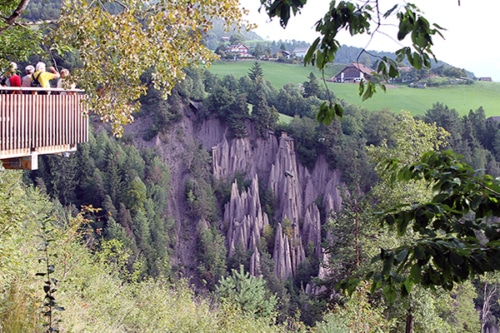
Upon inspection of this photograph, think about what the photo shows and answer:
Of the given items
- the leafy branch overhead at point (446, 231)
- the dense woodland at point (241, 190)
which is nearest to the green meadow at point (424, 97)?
the dense woodland at point (241, 190)

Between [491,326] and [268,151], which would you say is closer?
[491,326]

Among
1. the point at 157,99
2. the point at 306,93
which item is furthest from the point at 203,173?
the point at 306,93

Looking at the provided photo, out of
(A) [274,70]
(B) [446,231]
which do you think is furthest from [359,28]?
(A) [274,70]

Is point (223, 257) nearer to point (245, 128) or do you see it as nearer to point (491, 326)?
point (245, 128)

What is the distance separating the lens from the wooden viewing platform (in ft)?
21.5

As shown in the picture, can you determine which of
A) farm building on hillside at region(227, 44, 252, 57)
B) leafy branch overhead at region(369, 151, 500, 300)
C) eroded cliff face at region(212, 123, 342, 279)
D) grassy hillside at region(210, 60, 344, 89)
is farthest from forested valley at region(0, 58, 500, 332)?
farm building on hillside at region(227, 44, 252, 57)

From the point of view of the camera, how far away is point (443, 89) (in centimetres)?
5678

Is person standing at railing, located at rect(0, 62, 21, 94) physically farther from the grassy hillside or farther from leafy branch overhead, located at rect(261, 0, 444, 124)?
the grassy hillside

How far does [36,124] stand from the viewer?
22.8 ft

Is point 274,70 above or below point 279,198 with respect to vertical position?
above

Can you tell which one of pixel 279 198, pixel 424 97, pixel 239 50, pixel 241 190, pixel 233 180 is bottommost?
pixel 279 198

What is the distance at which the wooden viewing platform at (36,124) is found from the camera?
21.5 ft

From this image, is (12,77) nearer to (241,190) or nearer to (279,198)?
(241,190)

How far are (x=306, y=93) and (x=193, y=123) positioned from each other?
12.3 meters
